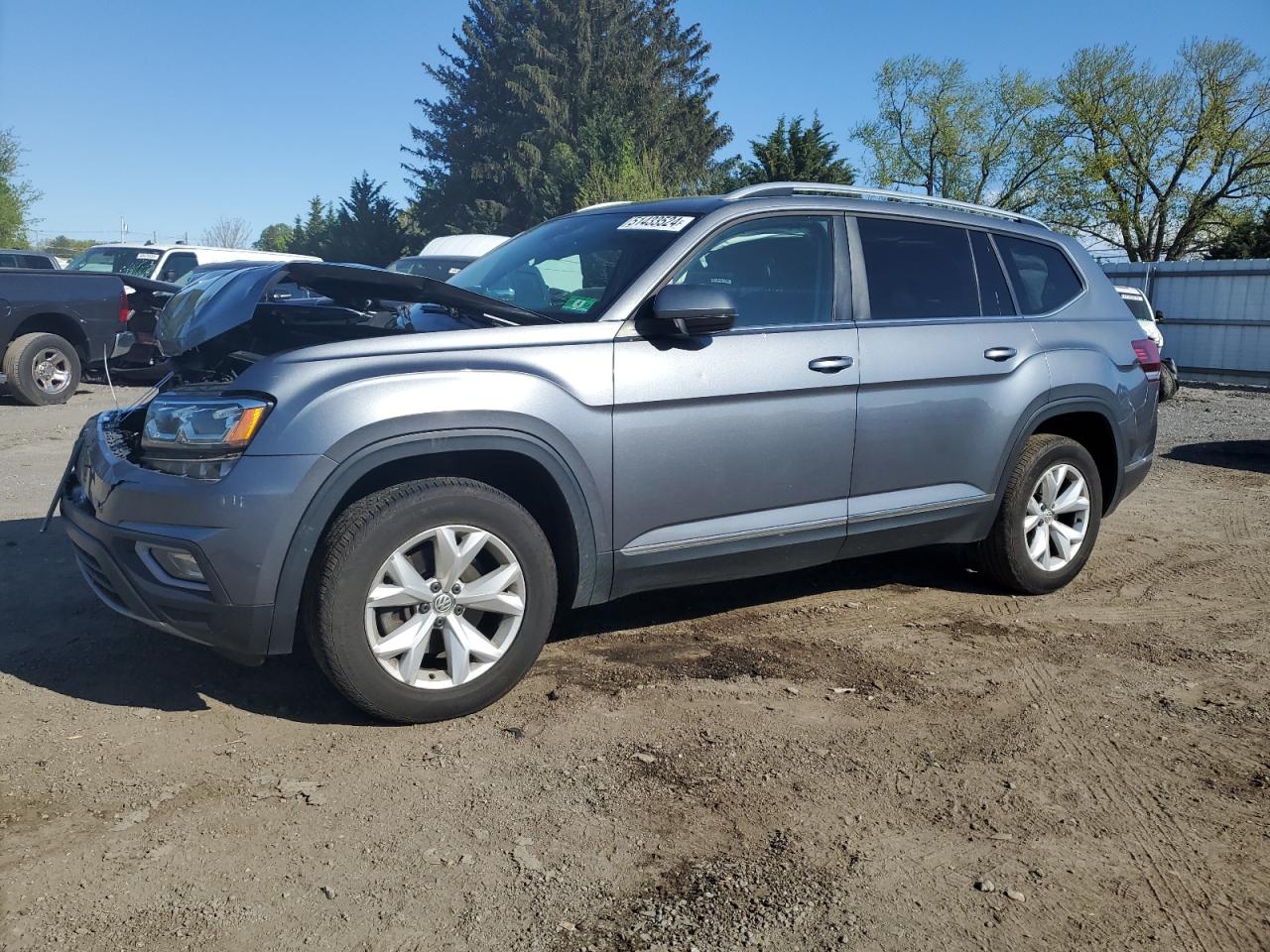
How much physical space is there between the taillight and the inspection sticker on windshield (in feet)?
8.95

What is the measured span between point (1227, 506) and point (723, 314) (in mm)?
5646

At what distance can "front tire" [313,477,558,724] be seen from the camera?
3439 mm

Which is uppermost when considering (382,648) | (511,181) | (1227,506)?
(511,181)

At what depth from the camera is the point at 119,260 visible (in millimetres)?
17141

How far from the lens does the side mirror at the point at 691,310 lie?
3.87 m

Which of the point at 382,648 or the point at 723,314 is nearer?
the point at 382,648

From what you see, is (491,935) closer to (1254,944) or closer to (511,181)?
(1254,944)

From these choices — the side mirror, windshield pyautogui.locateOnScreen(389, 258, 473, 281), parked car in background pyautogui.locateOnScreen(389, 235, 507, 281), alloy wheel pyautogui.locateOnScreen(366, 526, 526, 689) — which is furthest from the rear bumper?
windshield pyautogui.locateOnScreen(389, 258, 473, 281)

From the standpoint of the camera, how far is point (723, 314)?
A: 154 inches

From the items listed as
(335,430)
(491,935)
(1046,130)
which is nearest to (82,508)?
(335,430)

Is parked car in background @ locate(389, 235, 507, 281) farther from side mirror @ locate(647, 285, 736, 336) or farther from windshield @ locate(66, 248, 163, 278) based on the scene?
side mirror @ locate(647, 285, 736, 336)

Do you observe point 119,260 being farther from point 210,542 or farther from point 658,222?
point 210,542

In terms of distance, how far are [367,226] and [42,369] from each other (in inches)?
1462

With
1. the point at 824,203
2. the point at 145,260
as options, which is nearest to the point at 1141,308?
the point at 824,203
